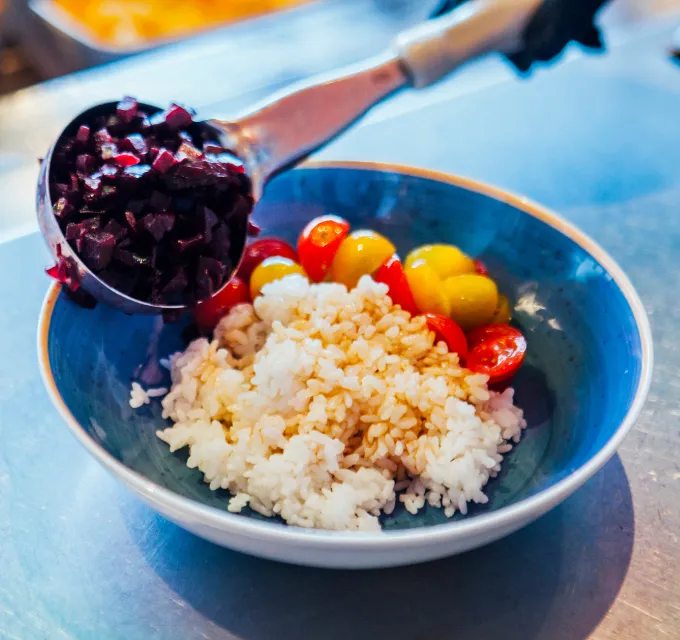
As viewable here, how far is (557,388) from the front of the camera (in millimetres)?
1365

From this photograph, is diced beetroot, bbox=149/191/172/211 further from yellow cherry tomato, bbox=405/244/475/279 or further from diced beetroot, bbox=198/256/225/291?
yellow cherry tomato, bbox=405/244/475/279

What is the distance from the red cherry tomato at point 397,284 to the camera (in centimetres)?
144

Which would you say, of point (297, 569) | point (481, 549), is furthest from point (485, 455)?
point (297, 569)

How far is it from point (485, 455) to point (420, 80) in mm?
888

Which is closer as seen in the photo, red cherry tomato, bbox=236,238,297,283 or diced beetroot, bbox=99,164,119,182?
diced beetroot, bbox=99,164,119,182

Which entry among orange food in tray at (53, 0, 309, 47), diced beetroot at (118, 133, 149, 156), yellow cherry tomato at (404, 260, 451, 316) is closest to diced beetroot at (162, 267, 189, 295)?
diced beetroot at (118, 133, 149, 156)

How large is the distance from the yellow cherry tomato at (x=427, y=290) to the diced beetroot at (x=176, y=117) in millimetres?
543

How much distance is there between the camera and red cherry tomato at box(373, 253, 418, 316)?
144 cm

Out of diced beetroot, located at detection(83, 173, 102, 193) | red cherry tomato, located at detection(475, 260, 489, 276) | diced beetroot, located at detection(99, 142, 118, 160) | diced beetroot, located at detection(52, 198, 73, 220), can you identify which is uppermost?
diced beetroot, located at detection(99, 142, 118, 160)

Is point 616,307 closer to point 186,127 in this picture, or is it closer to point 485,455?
point 485,455

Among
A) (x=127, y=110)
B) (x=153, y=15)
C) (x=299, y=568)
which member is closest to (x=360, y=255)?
(x=127, y=110)

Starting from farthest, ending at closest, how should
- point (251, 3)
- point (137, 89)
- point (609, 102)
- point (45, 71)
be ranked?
point (251, 3), point (45, 71), point (137, 89), point (609, 102)

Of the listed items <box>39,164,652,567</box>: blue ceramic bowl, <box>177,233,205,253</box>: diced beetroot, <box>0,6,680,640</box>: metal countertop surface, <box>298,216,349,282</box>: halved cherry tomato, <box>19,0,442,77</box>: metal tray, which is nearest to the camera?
<box>39,164,652,567</box>: blue ceramic bowl

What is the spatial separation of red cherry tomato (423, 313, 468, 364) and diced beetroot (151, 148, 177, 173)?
22.2 inches
